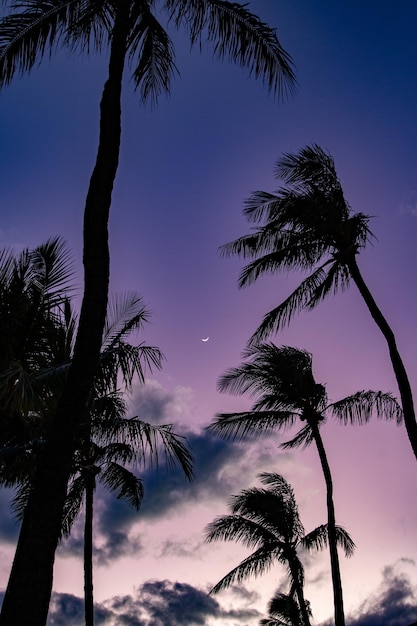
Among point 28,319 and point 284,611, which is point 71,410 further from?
point 284,611

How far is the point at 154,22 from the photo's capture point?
922cm

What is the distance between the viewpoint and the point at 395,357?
13148mm

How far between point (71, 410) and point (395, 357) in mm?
9690

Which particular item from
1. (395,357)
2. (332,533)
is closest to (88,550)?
(332,533)

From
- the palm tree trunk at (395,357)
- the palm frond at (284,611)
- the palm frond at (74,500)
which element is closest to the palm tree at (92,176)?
the palm tree trunk at (395,357)

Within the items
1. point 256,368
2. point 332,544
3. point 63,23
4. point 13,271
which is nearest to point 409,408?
point 332,544

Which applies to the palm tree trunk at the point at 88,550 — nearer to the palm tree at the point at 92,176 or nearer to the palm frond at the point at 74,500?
the palm frond at the point at 74,500

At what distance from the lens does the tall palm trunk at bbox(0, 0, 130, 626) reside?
4.53m

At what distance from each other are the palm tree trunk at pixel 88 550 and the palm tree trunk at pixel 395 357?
8.79 metres

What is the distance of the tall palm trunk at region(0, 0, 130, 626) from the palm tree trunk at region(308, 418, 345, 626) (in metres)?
11.9

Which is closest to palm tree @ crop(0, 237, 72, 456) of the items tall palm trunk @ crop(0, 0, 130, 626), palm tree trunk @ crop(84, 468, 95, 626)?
tall palm trunk @ crop(0, 0, 130, 626)

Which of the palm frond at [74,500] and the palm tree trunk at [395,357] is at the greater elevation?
Result: the palm tree trunk at [395,357]

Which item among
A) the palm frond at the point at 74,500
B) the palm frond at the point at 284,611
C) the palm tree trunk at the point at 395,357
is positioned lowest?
the palm frond at the point at 284,611

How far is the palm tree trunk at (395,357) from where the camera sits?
1225cm
